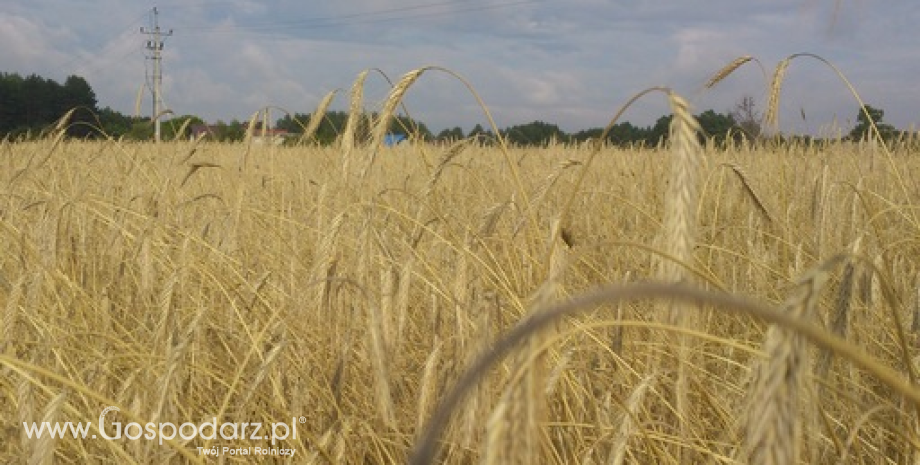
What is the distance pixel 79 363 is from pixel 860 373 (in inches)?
59.4

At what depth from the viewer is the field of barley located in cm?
55

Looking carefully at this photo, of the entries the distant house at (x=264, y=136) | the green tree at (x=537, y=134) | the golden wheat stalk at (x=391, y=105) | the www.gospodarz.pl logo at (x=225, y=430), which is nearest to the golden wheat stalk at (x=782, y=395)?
the www.gospodarz.pl logo at (x=225, y=430)

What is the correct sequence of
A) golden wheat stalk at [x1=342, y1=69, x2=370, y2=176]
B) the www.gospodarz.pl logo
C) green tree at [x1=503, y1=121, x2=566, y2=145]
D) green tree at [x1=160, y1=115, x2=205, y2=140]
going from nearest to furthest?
the www.gospodarz.pl logo → golden wheat stalk at [x1=342, y1=69, x2=370, y2=176] → green tree at [x1=160, y1=115, x2=205, y2=140] → green tree at [x1=503, y1=121, x2=566, y2=145]

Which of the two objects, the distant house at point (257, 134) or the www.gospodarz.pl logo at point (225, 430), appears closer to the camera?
the www.gospodarz.pl logo at point (225, 430)

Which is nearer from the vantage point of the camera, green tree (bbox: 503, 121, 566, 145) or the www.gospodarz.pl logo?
the www.gospodarz.pl logo

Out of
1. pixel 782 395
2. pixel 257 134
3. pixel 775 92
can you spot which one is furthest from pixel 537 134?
pixel 782 395

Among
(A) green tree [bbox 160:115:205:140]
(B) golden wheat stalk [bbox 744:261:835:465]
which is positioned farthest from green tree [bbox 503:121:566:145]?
(B) golden wheat stalk [bbox 744:261:835:465]

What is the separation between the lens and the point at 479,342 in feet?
3.40

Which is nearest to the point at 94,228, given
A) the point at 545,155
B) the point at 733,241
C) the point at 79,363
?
the point at 79,363

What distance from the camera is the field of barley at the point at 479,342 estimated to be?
548mm

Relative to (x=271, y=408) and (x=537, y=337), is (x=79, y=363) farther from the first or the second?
(x=537, y=337)

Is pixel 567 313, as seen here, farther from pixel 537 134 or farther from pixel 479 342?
pixel 537 134

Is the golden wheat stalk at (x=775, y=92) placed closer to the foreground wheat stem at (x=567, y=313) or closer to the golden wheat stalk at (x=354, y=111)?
the golden wheat stalk at (x=354, y=111)

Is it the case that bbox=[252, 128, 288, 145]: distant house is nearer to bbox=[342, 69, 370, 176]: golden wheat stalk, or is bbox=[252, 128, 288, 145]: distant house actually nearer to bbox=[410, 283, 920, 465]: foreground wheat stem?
bbox=[342, 69, 370, 176]: golden wheat stalk
